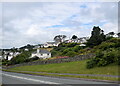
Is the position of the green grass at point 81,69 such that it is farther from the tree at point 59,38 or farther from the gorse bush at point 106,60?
the tree at point 59,38

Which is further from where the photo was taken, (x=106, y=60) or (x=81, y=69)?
(x=81, y=69)

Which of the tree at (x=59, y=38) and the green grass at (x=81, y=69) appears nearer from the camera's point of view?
the green grass at (x=81, y=69)

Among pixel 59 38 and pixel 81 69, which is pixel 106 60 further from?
pixel 59 38

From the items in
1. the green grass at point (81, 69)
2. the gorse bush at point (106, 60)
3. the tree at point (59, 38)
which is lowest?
the green grass at point (81, 69)

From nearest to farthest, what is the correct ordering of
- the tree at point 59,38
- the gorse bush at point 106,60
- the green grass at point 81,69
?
the green grass at point 81,69
the gorse bush at point 106,60
the tree at point 59,38

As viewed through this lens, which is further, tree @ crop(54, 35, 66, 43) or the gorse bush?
tree @ crop(54, 35, 66, 43)

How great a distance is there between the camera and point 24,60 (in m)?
65.9

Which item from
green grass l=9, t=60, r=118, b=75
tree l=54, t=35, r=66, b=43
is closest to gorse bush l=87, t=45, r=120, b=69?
green grass l=9, t=60, r=118, b=75

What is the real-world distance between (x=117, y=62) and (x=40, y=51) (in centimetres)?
6649

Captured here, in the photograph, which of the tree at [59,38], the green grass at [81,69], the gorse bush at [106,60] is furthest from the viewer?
the tree at [59,38]

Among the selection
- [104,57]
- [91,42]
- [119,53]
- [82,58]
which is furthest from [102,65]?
[91,42]

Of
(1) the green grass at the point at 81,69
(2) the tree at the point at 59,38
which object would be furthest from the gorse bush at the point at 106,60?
(2) the tree at the point at 59,38

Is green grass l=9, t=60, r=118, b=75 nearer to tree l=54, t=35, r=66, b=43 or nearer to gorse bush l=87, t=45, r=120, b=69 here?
gorse bush l=87, t=45, r=120, b=69

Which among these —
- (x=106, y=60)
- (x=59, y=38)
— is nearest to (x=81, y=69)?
(x=106, y=60)
